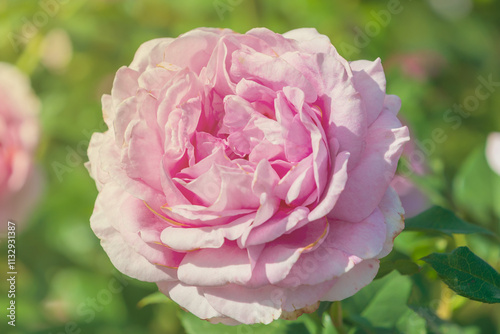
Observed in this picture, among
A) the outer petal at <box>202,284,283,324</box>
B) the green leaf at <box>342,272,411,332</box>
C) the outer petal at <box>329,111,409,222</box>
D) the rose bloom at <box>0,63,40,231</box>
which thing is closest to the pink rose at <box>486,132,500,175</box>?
the green leaf at <box>342,272,411,332</box>

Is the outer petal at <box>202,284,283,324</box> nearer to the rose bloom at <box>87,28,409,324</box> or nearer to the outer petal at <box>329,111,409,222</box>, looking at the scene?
the rose bloom at <box>87,28,409,324</box>

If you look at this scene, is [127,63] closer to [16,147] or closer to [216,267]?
[16,147]

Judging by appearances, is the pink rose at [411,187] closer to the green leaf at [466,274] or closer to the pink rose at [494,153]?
the pink rose at [494,153]

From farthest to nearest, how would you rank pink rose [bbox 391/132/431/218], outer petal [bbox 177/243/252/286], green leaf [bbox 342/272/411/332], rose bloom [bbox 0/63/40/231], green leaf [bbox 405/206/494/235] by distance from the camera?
rose bloom [bbox 0/63/40/231] < pink rose [bbox 391/132/431/218] < green leaf [bbox 342/272/411/332] < green leaf [bbox 405/206/494/235] < outer petal [bbox 177/243/252/286]

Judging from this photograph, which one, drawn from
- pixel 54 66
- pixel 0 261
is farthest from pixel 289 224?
pixel 54 66

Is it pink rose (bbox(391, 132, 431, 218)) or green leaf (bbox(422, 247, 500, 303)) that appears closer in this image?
green leaf (bbox(422, 247, 500, 303))

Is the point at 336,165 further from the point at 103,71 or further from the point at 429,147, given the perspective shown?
the point at 103,71

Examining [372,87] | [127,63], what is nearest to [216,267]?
[372,87]

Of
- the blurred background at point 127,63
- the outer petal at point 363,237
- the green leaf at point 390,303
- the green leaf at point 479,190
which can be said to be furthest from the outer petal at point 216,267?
the green leaf at point 479,190
